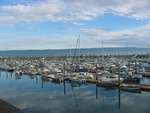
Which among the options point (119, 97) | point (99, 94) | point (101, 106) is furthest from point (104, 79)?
point (101, 106)

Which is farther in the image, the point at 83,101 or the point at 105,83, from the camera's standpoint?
the point at 105,83

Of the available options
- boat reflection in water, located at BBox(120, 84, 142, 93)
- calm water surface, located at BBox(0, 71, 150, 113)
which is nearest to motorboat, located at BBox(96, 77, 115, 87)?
calm water surface, located at BBox(0, 71, 150, 113)

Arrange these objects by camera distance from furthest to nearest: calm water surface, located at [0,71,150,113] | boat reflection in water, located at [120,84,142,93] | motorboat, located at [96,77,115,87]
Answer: motorboat, located at [96,77,115,87]
boat reflection in water, located at [120,84,142,93]
calm water surface, located at [0,71,150,113]

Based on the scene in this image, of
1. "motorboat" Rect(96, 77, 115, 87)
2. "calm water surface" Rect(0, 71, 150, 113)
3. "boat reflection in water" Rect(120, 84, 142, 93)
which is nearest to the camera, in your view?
"calm water surface" Rect(0, 71, 150, 113)

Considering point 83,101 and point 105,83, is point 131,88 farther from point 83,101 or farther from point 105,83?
point 83,101

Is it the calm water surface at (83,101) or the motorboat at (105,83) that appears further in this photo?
the motorboat at (105,83)

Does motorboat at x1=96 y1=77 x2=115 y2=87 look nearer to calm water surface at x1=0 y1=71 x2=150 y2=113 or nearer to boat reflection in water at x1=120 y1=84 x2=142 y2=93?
calm water surface at x1=0 y1=71 x2=150 y2=113

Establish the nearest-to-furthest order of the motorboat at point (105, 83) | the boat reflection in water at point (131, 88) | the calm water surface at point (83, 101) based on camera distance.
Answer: the calm water surface at point (83, 101), the boat reflection in water at point (131, 88), the motorboat at point (105, 83)

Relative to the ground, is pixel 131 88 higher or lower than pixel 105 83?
lower

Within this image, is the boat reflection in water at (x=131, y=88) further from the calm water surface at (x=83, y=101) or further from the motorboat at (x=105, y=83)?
the motorboat at (x=105, y=83)

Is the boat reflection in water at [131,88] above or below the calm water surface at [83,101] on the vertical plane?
above

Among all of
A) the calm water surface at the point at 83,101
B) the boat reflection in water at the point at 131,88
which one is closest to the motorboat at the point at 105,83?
the calm water surface at the point at 83,101

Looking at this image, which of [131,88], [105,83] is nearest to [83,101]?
[131,88]

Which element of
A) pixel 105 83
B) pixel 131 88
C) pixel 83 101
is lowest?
pixel 83 101
